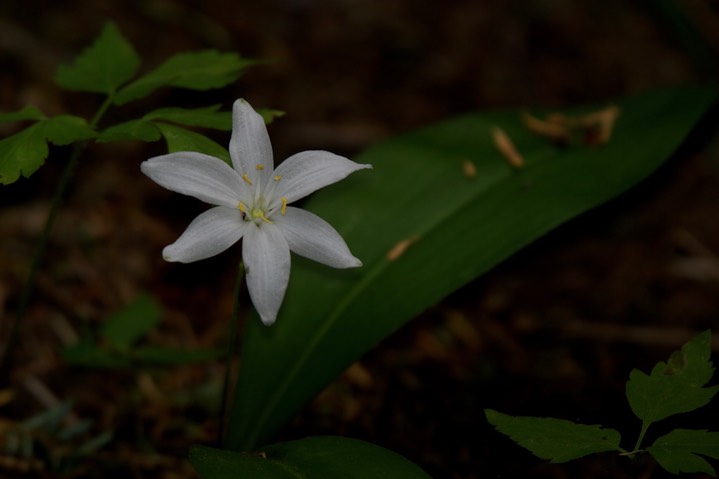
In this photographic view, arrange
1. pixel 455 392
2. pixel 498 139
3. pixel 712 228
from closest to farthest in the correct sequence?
1. pixel 455 392
2. pixel 498 139
3. pixel 712 228

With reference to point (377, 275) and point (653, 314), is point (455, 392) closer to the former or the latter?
point (377, 275)

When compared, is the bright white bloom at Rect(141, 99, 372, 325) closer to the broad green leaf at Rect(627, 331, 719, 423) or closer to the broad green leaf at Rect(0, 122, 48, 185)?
the broad green leaf at Rect(0, 122, 48, 185)

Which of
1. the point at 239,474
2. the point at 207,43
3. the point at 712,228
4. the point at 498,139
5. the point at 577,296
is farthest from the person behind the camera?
the point at 207,43

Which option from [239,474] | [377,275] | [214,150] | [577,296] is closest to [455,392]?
[377,275]

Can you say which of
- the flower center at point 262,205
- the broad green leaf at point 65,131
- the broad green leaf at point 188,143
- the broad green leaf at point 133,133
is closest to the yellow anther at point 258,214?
the flower center at point 262,205

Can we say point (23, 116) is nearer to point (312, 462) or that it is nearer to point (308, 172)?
point (308, 172)
